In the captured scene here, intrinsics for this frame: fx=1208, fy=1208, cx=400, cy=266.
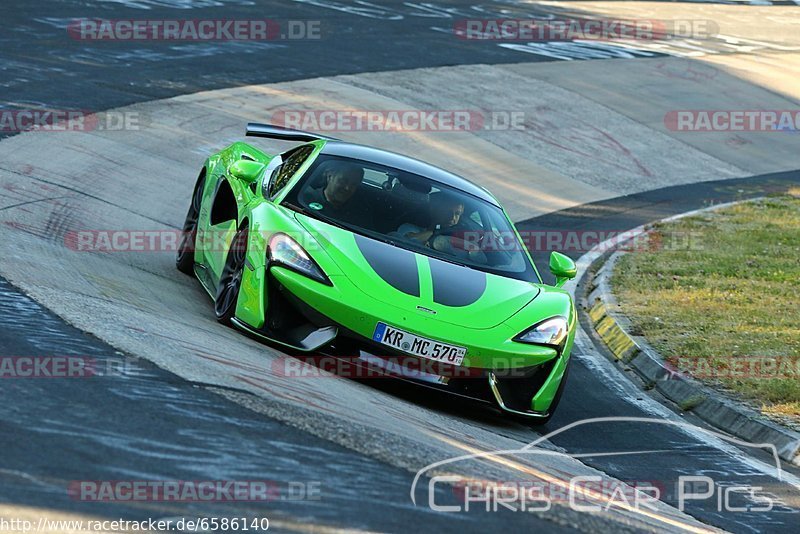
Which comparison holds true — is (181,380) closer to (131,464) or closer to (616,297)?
(131,464)

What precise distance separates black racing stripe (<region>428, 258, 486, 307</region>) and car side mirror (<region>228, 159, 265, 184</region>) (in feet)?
5.87

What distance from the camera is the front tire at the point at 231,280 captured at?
25.9 feet

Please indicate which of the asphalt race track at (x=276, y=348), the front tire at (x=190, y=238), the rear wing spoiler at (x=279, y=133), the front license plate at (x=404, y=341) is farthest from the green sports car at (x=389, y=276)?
the rear wing spoiler at (x=279, y=133)

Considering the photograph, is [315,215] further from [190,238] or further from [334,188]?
[190,238]

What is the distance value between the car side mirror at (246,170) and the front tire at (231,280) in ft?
2.34

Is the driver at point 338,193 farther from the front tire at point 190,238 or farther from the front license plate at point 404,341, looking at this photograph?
the front tire at point 190,238

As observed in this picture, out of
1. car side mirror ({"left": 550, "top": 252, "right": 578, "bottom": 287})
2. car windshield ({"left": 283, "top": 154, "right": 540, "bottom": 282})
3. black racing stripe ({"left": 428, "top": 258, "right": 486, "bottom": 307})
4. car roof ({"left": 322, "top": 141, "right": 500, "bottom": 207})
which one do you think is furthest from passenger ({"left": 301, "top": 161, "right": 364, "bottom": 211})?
car side mirror ({"left": 550, "top": 252, "right": 578, "bottom": 287})

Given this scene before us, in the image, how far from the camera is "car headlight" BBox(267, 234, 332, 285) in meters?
7.36

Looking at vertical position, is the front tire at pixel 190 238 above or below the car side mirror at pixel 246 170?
below

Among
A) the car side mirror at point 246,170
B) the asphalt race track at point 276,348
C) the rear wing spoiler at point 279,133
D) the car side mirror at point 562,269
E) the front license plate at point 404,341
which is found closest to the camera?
the asphalt race track at point 276,348

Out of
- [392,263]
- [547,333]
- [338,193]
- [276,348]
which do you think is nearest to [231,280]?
[276,348]

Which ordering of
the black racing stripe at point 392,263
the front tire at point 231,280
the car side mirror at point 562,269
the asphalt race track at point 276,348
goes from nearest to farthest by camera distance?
the asphalt race track at point 276,348 → the black racing stripe at point 392,263 → the front tire at point 231,280 → the car side mirror at point 562,269

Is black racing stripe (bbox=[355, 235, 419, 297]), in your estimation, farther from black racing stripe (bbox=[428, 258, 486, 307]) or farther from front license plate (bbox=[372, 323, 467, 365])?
front license plate (bbox=[372, 323, 467, 365])

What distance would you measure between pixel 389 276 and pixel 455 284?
46 cm
